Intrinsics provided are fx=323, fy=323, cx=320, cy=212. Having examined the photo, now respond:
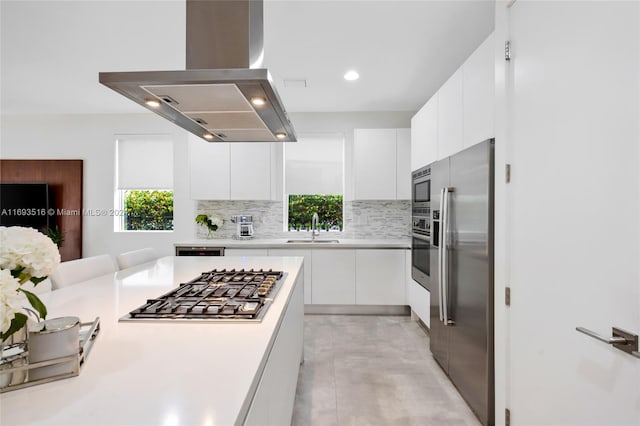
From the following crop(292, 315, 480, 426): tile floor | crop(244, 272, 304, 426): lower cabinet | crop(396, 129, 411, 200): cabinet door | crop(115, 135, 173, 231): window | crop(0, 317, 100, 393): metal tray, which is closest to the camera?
crop(0, 317, 100, 393): metal tray

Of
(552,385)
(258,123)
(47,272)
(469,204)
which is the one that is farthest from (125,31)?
(552,385)

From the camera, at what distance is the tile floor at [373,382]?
6.57 feet

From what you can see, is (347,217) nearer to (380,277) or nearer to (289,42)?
(380,277)

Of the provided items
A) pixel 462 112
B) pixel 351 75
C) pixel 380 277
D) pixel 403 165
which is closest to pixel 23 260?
pixel 462 112

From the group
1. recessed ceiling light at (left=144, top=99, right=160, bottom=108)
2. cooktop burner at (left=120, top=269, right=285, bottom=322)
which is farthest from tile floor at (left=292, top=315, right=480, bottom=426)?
recessed ceiling light at (left=144, top=99, right=160, bottom=108)

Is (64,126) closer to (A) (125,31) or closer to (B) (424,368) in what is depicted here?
(A) (125,31)

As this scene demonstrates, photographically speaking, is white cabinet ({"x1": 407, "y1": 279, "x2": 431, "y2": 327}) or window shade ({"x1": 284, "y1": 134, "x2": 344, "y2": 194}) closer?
white cabinet ({"x1": 407, "y1": 279, "x2": 431, "y2": 327})

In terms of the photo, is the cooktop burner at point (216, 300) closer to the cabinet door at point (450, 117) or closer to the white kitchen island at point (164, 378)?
the white kitchen island at point (164, 378)

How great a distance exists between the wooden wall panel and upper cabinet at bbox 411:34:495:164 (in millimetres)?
4652

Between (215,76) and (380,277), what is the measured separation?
10.3 feet

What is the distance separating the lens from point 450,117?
238cm

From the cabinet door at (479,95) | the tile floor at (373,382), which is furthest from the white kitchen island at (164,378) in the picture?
the cabinet door at (479,95)

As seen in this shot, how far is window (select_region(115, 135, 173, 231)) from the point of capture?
15.1 ft

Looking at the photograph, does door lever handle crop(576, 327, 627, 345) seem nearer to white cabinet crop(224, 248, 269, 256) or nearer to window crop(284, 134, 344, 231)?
white cabinet crop(224, 248, 269, 256)
